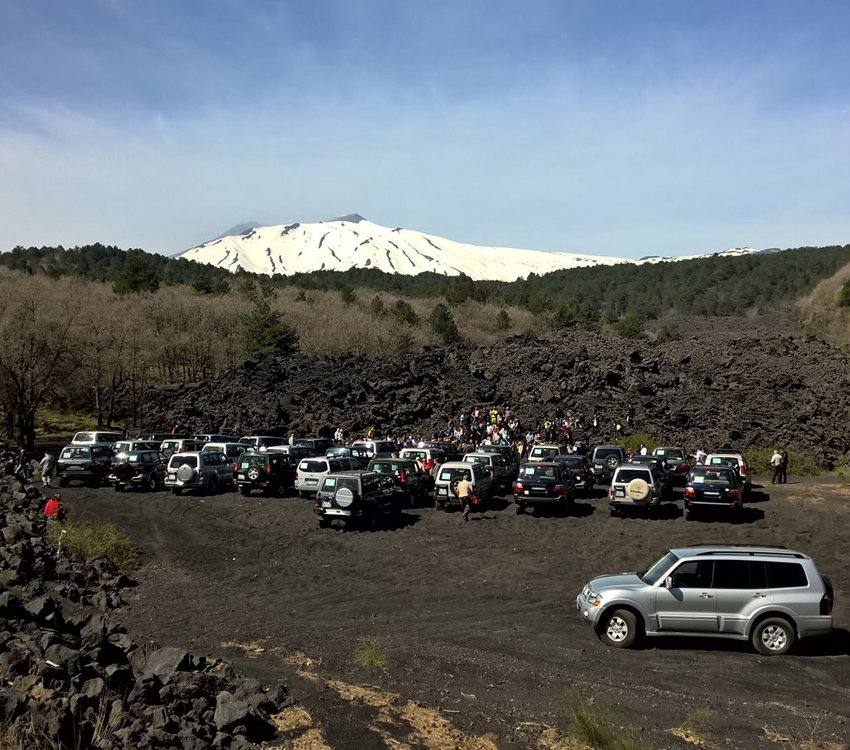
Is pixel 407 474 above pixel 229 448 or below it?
above

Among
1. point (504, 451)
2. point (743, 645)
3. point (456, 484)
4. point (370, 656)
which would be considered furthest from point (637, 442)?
point (370, 656)

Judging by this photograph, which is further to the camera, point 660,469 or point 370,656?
point 660,469

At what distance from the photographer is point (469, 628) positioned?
533 inches

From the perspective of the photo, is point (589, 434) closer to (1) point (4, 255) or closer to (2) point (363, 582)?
(2) point (363, 582)

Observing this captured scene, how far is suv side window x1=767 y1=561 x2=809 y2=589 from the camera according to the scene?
11914 mm

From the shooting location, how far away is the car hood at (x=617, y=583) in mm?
12578

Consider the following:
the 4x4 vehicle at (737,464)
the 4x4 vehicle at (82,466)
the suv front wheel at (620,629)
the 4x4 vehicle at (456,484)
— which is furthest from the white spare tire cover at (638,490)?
the 4x4 vehicle at (82,466)

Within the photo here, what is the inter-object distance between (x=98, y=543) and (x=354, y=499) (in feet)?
23.5

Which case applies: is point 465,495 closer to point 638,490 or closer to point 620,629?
point 638,490

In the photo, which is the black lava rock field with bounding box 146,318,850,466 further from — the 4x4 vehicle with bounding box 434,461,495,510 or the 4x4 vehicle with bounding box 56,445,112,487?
the 4x4 vehicle with bounding box 434,461,495,510

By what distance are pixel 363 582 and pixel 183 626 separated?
443cm

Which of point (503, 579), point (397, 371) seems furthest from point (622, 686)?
point (397, 371)

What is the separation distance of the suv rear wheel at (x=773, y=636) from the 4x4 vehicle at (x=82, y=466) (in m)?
28.1

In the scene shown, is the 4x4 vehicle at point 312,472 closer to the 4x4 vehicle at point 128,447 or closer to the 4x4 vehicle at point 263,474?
the 4x4 vehicle at point 263,474
